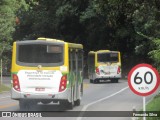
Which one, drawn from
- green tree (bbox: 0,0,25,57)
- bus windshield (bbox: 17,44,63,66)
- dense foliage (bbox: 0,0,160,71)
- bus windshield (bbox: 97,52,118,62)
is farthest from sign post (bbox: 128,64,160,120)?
dense foliage (bbox: 0,0,160,71)

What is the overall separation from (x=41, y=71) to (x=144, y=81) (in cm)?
862

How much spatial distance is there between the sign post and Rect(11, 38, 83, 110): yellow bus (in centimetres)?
814

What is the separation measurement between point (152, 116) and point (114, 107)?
6.65 metres

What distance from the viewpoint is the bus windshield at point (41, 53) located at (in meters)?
20.5

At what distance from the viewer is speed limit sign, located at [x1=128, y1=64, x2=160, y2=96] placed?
12.2 meters

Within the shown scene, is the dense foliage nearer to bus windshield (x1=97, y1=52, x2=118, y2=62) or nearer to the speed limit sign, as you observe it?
bus windshield (x1=97, y1=52, x2=118, y2=62)

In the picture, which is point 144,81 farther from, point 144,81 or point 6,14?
point 6,14

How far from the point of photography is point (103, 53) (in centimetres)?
4772

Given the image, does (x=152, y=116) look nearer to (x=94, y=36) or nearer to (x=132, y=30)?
Result: (x=132, y=30)

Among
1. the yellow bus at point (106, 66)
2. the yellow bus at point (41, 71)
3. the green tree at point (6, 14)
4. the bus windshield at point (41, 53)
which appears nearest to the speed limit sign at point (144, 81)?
the yellow bus at point (41, 71)

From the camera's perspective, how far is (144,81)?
12227mm

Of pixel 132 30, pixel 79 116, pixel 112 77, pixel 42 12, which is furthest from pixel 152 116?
pixel 42 12

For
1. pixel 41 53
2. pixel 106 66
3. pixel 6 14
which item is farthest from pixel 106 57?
pixel 41 53

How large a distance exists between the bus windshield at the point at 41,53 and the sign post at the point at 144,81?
8.38 meters
